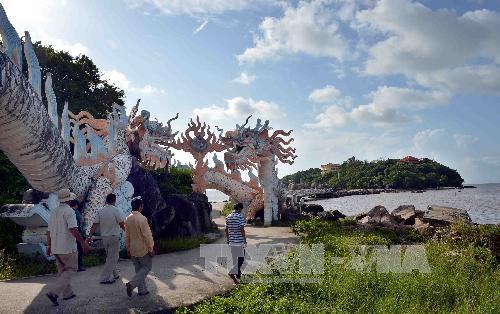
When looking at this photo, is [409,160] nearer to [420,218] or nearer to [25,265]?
[420,218]

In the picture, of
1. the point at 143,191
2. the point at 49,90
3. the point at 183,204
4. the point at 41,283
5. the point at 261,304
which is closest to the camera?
the point at 261,304

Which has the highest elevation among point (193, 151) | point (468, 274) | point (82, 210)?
point (193, 151)

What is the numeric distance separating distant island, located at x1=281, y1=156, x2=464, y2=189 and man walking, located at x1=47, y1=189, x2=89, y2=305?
80176 mm

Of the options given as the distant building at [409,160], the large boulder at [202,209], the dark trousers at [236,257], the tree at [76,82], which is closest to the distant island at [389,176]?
the distant building at [409,160]

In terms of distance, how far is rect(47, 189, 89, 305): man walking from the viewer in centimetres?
662

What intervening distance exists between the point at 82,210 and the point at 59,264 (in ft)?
14.8

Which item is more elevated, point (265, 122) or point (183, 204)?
point (265, 122)

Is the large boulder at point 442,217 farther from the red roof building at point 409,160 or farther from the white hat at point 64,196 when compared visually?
the red roof building at point 409,160

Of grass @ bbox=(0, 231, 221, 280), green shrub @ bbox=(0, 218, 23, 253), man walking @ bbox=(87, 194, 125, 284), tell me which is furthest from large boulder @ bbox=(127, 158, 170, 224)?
man walking @ bbox=(87, 194, 125, 284)

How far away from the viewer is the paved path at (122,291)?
20.7 feet

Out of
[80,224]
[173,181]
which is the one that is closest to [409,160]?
[173,181]

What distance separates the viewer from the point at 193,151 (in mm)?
18609

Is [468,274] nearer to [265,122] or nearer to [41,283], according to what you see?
[41,283]

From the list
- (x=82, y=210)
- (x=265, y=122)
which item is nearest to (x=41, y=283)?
(x=82, y=210)
